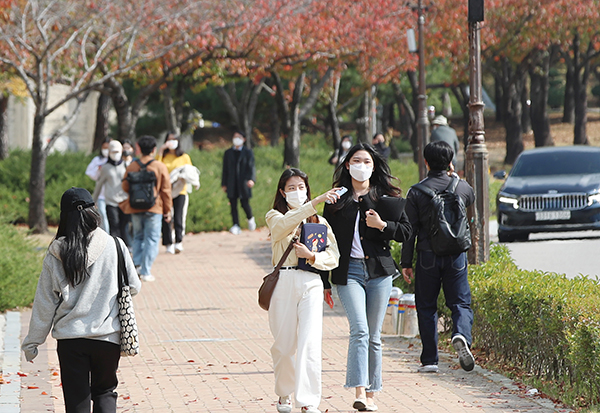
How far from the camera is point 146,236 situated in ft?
39.0

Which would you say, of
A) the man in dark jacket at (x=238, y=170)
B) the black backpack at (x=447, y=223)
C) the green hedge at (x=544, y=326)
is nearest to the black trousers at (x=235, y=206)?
the man in dark jacket at (x=238, y=170)

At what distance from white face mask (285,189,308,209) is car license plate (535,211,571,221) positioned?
10.1m

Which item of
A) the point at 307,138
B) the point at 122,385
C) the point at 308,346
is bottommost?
the point at 122,385

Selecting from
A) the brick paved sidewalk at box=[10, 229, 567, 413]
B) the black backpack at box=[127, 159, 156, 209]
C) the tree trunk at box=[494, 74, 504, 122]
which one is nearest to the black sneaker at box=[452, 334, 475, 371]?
the brick paved sidewalk at box=[10, 229, 567, 413]

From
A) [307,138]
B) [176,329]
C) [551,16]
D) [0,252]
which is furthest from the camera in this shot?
[307,138]

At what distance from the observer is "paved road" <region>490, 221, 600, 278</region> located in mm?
12188

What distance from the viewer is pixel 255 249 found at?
51.0 feet

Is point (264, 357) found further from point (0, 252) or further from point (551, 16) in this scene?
point (551, 16)

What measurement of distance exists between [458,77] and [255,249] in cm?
1812

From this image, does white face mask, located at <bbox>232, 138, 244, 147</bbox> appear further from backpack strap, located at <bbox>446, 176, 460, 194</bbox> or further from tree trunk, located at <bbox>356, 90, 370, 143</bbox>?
tree trunk, located at <bbox>356, 90, 370, 143</bbox>

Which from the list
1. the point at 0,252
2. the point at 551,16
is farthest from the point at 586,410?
the point at 551,16

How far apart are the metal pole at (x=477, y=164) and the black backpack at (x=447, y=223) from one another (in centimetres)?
156

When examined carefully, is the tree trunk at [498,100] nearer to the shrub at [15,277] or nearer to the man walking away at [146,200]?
the man walking away at [146,200]

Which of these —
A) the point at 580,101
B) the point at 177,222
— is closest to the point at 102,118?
the point at 177,222
